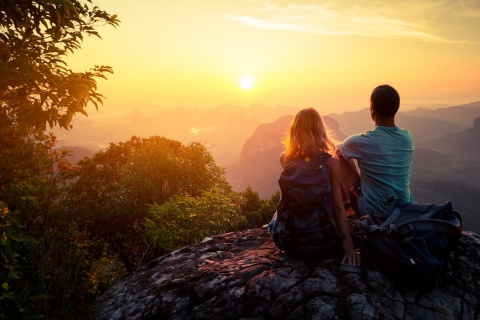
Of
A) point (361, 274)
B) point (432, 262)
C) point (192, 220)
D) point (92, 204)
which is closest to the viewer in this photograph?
point (432, 262)

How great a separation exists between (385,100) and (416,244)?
2.06m

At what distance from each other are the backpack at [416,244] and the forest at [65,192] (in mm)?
3639

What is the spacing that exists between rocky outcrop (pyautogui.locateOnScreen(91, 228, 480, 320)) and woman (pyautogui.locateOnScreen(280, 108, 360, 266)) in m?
0.34

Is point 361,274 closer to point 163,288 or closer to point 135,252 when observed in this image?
point 163,288

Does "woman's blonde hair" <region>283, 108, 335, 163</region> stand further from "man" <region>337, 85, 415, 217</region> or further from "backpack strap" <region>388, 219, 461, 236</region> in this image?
"backpack strap" <region>388, 219, 461, 236</region>

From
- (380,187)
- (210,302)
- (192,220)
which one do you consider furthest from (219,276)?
(192,220)

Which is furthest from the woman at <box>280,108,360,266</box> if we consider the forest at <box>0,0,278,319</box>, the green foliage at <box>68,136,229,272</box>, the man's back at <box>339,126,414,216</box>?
the green foliage at <box>68,136,229,272</box>

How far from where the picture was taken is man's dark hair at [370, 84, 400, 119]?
437cm

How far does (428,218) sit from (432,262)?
529 mm

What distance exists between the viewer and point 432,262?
344cm

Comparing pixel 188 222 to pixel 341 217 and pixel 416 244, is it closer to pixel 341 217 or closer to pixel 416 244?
pixel 341 217

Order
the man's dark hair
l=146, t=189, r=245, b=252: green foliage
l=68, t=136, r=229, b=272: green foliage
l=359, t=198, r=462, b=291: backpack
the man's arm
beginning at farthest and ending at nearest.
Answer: l=68, t=136, r=229, b=272: green foliage < l=146, t=189, r=245, b=252: green foliage < the man's arm < the man's dark hair < l=359, t=198, r=462, b=291: backpack

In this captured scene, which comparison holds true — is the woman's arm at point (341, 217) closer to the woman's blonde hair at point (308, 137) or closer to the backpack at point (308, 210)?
the backpack at point (308, 210)

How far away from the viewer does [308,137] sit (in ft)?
14.6
